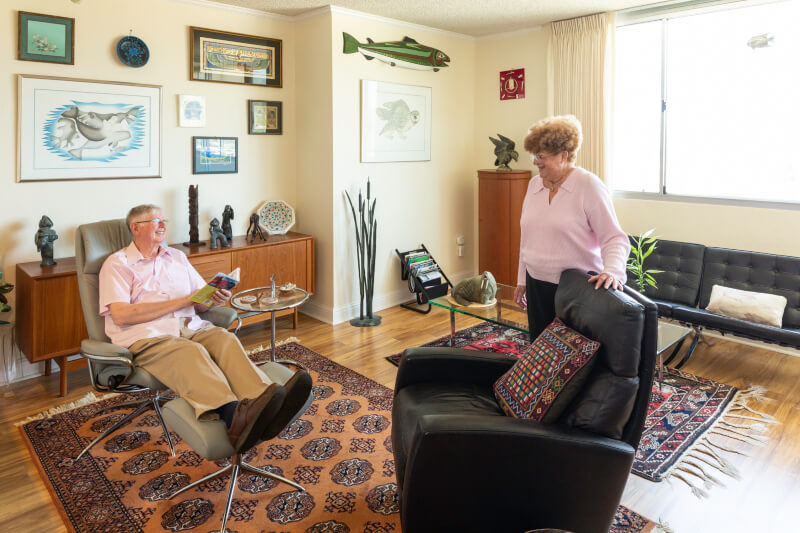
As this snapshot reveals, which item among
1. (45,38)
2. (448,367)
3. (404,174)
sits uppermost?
(45,38)

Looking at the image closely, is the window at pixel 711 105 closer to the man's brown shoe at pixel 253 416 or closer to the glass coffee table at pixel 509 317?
the glass coffee table at pixel 509 317

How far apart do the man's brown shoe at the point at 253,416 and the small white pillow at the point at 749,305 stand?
291 cm

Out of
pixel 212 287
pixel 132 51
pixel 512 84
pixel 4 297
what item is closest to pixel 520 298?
pixel 212 287

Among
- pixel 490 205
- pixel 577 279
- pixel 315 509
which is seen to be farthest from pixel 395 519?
pixel 490 205

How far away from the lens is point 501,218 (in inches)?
201

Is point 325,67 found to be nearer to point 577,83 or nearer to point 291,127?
point 291,127

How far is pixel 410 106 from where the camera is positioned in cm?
496

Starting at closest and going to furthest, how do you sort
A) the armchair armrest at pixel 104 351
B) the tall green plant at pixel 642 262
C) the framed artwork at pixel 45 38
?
1. the armchair armrest at pixel 104 351
2. the framed artwork at pixel 45 38
3. the tall green plant at pixel 642 262

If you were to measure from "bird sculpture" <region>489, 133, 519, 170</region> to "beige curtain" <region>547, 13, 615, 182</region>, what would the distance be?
506mm

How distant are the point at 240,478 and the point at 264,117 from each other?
296 cm

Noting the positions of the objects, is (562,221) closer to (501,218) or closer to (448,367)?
(448,367)

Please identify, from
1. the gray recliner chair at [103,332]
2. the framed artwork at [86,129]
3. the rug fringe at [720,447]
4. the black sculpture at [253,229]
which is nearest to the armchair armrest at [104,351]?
the gray recliner chair at [103,332]

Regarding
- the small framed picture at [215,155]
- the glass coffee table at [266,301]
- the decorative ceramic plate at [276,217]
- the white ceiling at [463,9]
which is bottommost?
the glass coffee table at [266,301]

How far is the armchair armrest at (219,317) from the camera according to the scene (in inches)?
116
